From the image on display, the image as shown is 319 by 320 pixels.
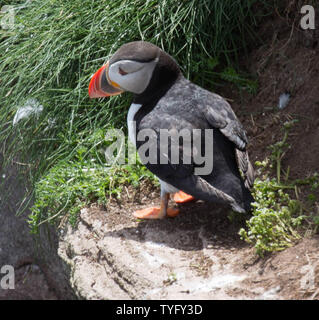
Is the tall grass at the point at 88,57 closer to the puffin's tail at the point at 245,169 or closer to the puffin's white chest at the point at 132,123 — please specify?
the puffin's white chest at the point at 132,123

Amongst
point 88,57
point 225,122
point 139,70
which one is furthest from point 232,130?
point 88,57

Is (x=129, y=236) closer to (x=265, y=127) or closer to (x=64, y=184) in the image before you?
(x=64, y=184)

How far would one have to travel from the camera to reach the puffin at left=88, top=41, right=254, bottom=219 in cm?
364

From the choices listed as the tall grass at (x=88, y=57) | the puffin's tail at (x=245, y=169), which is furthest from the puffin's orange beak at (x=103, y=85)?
the puffin's tail at (x=245, y=169)

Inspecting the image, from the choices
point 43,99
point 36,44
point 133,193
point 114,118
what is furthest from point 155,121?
point 36,44

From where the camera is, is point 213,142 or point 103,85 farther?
point 103,85

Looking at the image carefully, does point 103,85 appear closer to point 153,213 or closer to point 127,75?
point 127,75

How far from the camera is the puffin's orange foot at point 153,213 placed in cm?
406

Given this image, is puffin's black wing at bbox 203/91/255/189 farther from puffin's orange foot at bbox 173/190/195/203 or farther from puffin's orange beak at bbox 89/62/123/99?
puffin's orange beak at bbox 89/62/123/99

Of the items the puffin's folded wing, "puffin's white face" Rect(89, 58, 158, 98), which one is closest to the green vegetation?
the puffin's folded wing

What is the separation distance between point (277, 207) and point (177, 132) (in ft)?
2.68

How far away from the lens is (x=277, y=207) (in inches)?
148

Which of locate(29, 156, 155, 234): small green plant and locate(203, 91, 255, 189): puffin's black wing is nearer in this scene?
locate(203, 91, 255, 189): puffin's black wing

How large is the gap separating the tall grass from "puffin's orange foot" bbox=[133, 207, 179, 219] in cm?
83
